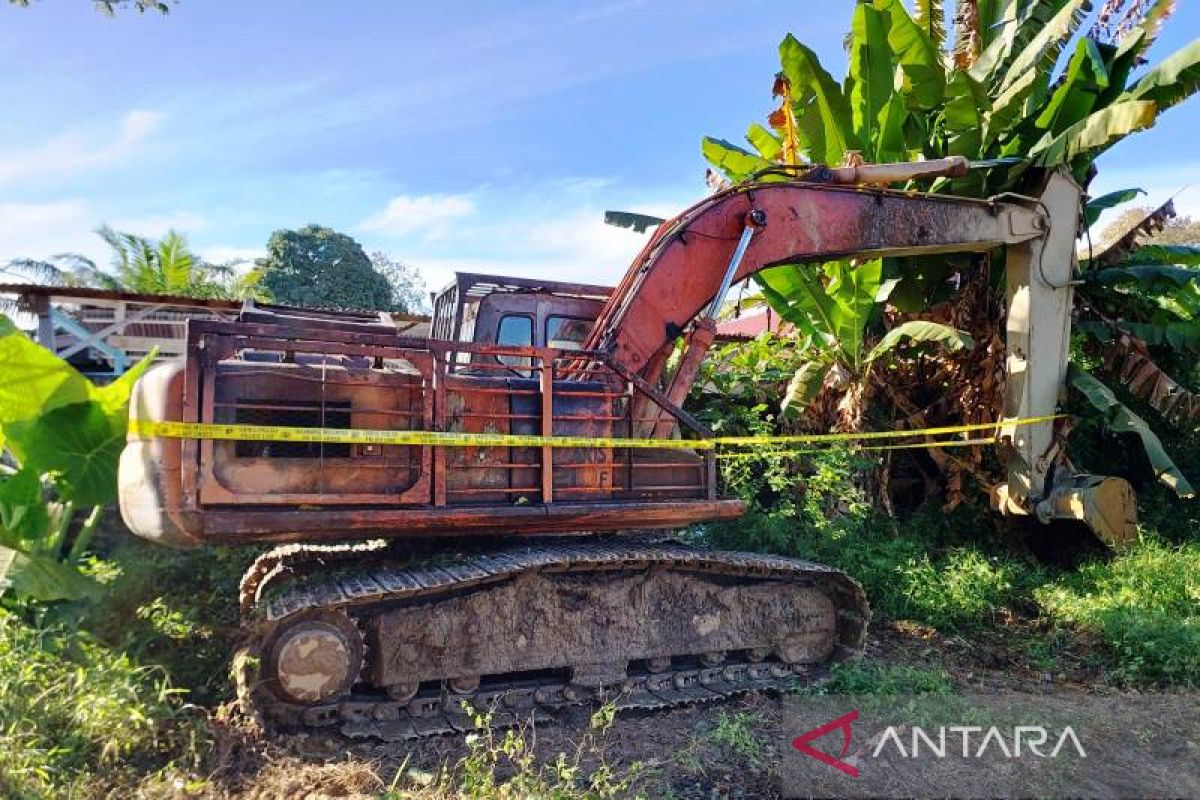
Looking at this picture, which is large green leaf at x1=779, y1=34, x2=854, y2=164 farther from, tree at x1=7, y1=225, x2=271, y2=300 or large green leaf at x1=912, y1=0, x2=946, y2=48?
tree at x1=7, y1=225, x2=271, y2=300

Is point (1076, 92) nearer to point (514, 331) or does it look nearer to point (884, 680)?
point (514, 331)

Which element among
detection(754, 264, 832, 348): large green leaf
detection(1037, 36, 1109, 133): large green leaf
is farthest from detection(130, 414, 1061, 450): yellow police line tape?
detection(1037, 36, 1109, 133): large green leaf

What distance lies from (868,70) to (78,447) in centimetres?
691

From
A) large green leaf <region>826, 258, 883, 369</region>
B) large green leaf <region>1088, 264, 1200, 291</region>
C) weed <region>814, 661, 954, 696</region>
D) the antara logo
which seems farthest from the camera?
large green leaf <region>826, 258, 883, 369</region>

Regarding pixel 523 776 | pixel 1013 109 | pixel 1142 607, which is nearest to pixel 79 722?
pixel 523 776

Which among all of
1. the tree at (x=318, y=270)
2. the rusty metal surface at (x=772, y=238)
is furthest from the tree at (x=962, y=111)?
the tree at (x=318, y=270)

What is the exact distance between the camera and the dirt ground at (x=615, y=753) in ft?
11.5

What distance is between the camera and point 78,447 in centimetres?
443

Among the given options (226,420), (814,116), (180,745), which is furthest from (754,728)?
(814,116)

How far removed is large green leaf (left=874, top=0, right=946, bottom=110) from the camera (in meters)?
7.40

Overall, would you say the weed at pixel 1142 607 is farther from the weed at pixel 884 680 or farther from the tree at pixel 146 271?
the tree at pixel 146 271

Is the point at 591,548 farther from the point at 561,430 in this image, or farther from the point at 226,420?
the point at 226,420

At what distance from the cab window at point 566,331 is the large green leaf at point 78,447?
108 inches

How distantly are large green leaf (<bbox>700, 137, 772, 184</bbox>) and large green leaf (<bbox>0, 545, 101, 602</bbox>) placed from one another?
6.67 m
